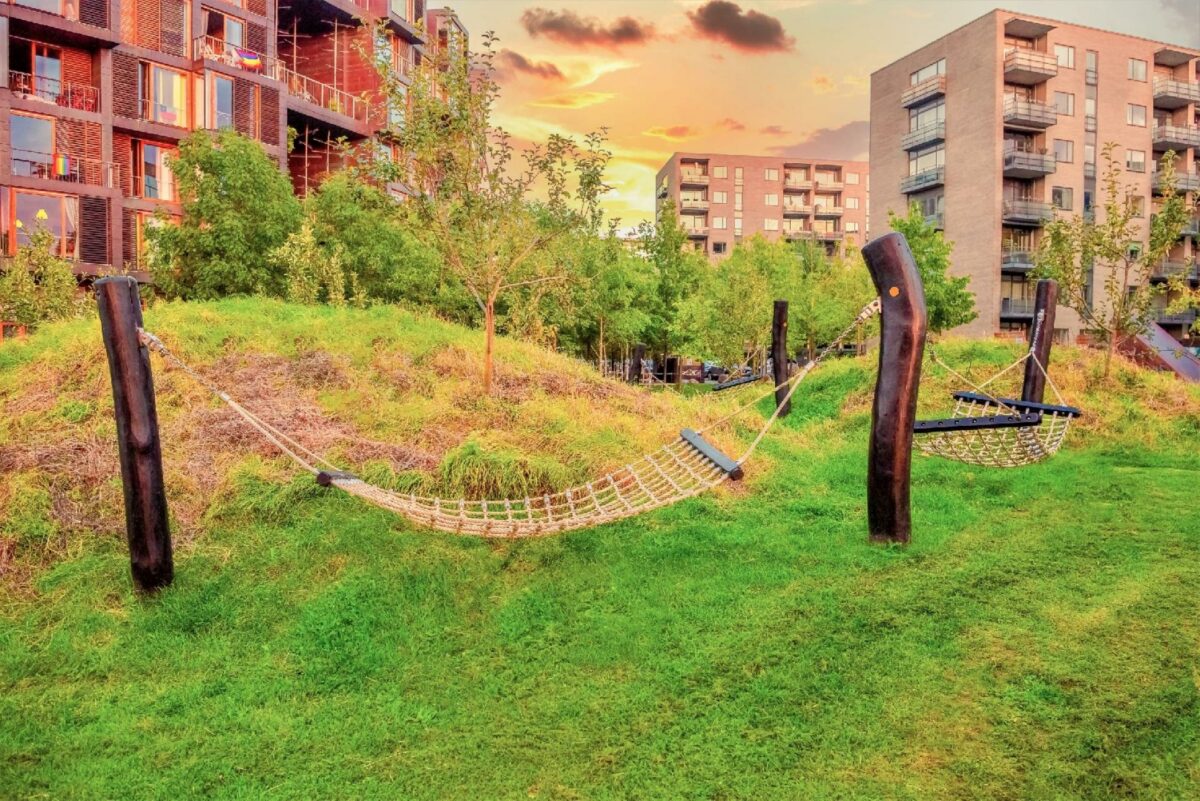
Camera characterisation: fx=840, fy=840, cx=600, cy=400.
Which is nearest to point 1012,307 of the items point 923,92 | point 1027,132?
point 1027,132

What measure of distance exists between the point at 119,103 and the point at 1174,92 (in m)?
41.7

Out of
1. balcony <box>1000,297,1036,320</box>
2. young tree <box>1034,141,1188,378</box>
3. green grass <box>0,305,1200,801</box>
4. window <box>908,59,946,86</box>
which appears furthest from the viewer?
window <box>908,59,946,86</box>

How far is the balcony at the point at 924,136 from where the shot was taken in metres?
37.6

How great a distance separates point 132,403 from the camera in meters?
5.07

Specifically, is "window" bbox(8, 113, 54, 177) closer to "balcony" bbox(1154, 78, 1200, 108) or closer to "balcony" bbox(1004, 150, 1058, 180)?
"balcony" bbox(1004, 150, 1058, 180)

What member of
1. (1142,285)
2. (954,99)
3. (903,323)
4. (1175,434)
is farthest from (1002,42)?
(903,323)

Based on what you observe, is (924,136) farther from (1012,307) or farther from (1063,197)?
(1012,307)

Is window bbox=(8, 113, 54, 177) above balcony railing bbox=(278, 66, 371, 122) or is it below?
below

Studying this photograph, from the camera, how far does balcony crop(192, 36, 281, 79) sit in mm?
23094

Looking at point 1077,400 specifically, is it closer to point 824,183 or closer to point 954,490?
point 954,490

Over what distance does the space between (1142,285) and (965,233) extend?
82.9 feet

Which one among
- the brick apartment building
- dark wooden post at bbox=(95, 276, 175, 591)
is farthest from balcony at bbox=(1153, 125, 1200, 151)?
dark wooden post at bbox=(95, 276, 175, 591)

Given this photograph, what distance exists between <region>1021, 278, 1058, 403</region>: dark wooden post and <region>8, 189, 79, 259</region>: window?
2025 cm

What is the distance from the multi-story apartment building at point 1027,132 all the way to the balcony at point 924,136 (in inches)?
2.6
